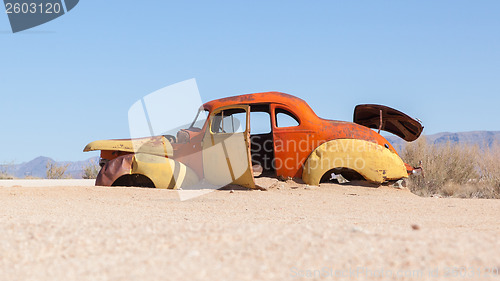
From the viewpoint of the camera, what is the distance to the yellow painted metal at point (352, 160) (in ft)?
31.9

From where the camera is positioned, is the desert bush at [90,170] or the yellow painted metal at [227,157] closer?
the yellow painted metal at [227,157]

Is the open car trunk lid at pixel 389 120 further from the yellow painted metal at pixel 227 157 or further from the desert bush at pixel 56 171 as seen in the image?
the desert bush at pixel 56 171

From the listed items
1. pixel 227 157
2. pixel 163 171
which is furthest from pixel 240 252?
pixel 163 171

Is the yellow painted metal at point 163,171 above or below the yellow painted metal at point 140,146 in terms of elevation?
below

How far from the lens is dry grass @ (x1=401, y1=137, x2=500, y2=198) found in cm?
1452

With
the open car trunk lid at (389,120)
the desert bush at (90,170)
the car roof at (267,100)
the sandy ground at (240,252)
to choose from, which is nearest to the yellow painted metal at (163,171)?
the car roof at (267,100)

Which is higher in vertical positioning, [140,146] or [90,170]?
[140,146]

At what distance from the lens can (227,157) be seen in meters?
9.74

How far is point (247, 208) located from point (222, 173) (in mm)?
2268

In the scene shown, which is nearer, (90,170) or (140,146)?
(140,146)

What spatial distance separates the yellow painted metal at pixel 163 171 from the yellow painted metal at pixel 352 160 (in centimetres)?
250

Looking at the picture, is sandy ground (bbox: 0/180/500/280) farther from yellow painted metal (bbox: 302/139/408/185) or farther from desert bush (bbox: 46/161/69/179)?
desert bush (bbox: 46/161/69/179)

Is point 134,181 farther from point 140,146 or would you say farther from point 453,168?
point 453,168

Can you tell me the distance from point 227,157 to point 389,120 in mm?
3979
